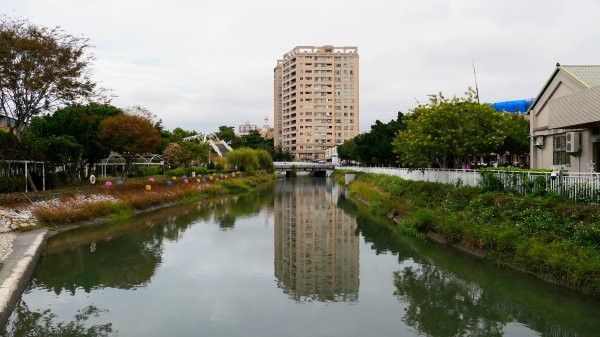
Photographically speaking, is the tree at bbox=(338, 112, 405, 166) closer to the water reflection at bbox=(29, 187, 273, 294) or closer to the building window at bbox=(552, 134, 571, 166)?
the building window at bbox=(552, 134, 571, 166)

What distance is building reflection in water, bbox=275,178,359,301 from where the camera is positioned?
44.3ft

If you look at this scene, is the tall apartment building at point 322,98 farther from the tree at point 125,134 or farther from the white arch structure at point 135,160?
the tree at point 125,134

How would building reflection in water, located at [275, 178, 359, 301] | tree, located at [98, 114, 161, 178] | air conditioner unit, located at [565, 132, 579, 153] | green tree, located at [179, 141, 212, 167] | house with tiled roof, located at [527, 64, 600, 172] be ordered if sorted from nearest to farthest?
1. building reflection in water, located at [275, 178, 359, 301]
2. house with tiled roof, located at [527, 64, 600, 172]
3. air conditioner unit, located at [565, 132, 579, 153]
4. tree, located at [98, 114, 161, 178]
5. green tree, located at [179, 141, 212, 167]

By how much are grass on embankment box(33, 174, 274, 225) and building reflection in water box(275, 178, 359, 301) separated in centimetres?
919

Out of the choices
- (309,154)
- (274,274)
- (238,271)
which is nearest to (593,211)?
(274,274)

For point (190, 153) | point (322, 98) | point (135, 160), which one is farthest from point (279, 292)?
point (322, 98)

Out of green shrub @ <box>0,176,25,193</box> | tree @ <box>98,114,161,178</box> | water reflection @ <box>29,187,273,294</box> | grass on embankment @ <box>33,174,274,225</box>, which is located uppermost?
tree @ <box>98,114,161,178</box>

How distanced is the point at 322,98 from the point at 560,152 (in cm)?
11727

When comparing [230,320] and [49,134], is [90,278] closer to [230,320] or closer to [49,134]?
[230,320]

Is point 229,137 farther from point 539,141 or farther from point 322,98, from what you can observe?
point 539,141

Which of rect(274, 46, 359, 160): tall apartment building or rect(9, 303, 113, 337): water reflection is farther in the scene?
rect(274, 46, 359, 160): tall apartment building

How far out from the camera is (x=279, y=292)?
1316 centimetres

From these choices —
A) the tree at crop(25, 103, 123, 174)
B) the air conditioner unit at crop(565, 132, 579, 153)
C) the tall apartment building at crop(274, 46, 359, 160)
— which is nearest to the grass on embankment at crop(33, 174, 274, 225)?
the tree at crop(25, 103, 123, 174)

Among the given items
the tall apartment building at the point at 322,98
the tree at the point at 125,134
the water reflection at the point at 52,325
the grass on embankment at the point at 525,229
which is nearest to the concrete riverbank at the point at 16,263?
the water reflection at the point at 52,325
